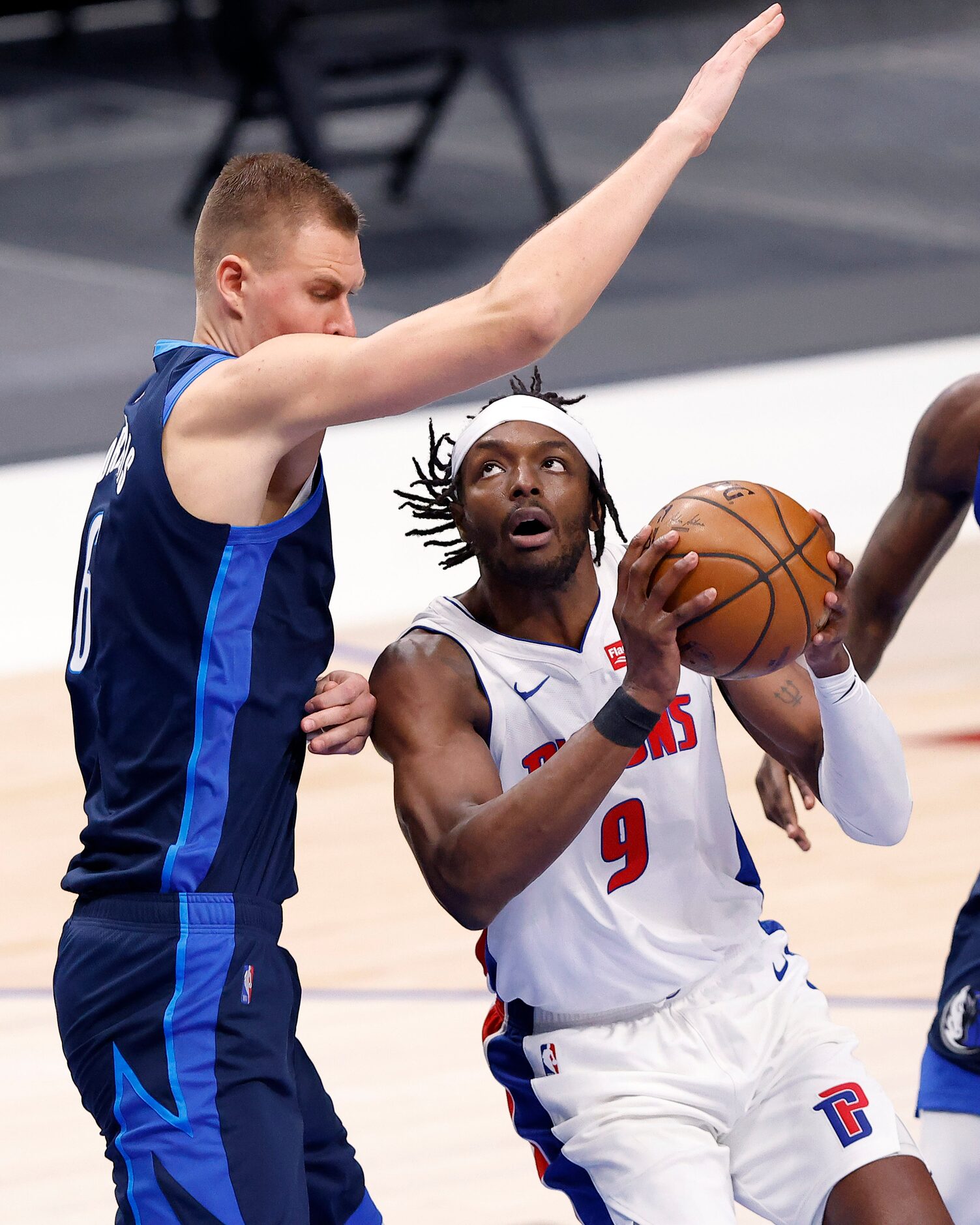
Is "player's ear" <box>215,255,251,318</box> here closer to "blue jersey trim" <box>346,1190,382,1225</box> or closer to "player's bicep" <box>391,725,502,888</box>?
"player's bicep" <box>391,725,502,888</box>

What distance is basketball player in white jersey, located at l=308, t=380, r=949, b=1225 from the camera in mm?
3174

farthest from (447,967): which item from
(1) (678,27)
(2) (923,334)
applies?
(1) (678,27)

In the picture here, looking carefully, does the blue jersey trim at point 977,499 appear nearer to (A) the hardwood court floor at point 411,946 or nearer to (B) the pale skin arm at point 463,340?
(B) the pale skin arm at point 463,340

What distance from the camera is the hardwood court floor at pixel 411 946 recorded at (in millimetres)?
4656

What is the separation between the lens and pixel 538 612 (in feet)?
11.7

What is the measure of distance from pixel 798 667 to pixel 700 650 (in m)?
0.56

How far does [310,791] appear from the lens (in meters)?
7.05

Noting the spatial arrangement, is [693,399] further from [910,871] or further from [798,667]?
[798,667]

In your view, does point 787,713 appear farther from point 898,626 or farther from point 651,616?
point 651,616

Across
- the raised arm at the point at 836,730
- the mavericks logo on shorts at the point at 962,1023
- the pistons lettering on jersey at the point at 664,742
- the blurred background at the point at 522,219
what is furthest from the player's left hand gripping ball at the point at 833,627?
the blurred background at the point at 522,219

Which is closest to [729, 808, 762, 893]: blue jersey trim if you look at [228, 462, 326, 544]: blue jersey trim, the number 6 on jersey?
[228, 462, 326, 544]: blue jersey trim

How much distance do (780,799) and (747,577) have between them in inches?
35.6

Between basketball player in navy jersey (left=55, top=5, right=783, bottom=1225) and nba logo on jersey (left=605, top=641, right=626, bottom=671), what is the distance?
0.53 metres

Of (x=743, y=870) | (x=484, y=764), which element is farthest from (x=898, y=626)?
(x=484, y=764)
